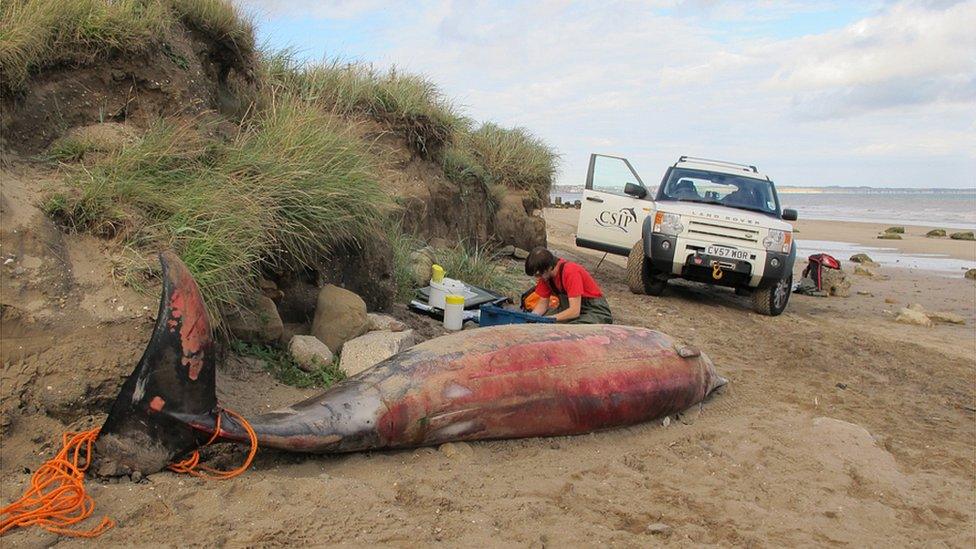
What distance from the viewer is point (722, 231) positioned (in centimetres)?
995

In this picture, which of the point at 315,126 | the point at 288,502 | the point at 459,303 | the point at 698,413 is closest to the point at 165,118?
the point at 315,126

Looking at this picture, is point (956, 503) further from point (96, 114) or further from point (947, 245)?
point (947, 245)

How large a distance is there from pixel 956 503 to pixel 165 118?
19.5 ft

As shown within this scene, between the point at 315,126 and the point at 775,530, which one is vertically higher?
the point at 315,126

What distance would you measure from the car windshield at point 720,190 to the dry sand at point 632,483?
4126 mm

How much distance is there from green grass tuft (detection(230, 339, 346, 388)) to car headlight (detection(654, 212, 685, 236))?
5.76 meters

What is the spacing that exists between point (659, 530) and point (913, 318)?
8.18 metres

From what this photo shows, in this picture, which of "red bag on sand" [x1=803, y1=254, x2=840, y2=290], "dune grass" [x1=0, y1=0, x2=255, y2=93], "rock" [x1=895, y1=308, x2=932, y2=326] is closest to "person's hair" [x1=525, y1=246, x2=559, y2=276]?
"dune grass" [x1=0, y1=0, x2=255, y2=93]

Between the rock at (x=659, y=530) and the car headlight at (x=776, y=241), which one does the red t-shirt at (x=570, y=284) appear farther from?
the car headlight at (x=776, y=241)

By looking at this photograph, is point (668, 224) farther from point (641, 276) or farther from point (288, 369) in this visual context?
point (288, 369)

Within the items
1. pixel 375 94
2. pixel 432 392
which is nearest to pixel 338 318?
pixel 432 392

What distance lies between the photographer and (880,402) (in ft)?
21.2

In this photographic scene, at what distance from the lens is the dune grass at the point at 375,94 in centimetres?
934

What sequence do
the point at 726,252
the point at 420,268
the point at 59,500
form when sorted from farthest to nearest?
1. the point at 726,252
2. the point at 420,268
3. the point at 59,500
